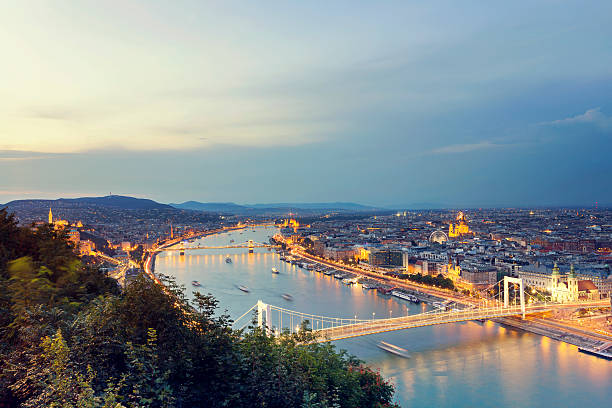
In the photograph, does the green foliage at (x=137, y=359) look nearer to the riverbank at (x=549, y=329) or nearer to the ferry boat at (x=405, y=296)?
the riverbank at (x=549, y=329)

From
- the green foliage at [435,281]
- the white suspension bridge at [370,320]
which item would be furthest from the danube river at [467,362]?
the green foliage at [435,281]

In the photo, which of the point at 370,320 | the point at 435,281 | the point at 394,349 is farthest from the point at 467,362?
the point at 435,281

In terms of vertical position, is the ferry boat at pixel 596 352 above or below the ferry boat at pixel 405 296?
above

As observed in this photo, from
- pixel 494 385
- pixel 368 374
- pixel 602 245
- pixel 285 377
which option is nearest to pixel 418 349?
pixel 494 385

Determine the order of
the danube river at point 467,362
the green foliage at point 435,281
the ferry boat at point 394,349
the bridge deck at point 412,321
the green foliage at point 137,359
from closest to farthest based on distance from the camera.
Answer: the green foliage at point 137,359
the danube river at point 467,362
the bridge deck at point 412,321
the ferry boat at point 394,349
the green foliage at point 435,281

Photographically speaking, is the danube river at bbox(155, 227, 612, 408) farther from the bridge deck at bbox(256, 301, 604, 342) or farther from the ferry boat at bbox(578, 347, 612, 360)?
the bridge deck at bbox(256, 301, 604, 342)

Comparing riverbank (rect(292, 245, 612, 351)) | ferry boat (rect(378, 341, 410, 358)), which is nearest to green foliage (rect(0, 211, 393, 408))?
ferry boat (rect(378, 341, 410, 358))
